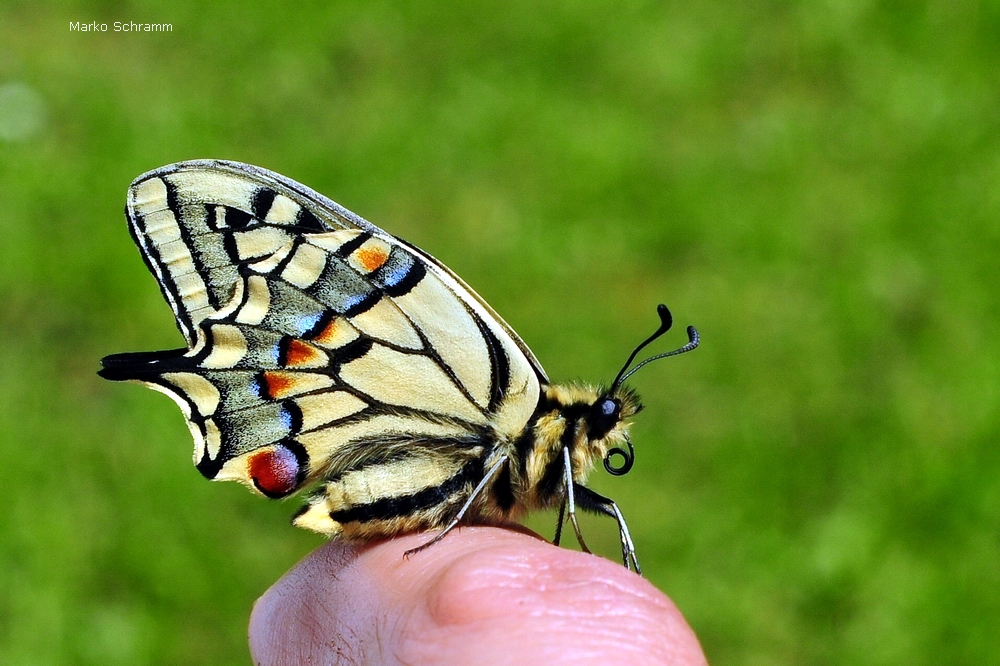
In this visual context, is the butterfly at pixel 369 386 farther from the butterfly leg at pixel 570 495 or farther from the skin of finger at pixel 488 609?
the skin of finger at pixel 488 609

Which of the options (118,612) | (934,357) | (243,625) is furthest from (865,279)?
(118,612)

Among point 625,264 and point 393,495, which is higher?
point 625,264

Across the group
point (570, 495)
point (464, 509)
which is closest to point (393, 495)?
point (464, 509)

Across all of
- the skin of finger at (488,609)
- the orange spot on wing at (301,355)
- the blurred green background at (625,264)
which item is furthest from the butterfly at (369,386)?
the blurred green background at (625,264)

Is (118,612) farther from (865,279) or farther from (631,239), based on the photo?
(865,279)

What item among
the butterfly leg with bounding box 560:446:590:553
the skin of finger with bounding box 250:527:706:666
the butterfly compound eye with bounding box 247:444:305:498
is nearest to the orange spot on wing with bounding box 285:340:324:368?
the butterfly compound eye with bounding box 247:444:305:498

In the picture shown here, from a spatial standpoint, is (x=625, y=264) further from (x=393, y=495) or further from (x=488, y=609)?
(x=488, y=609)
